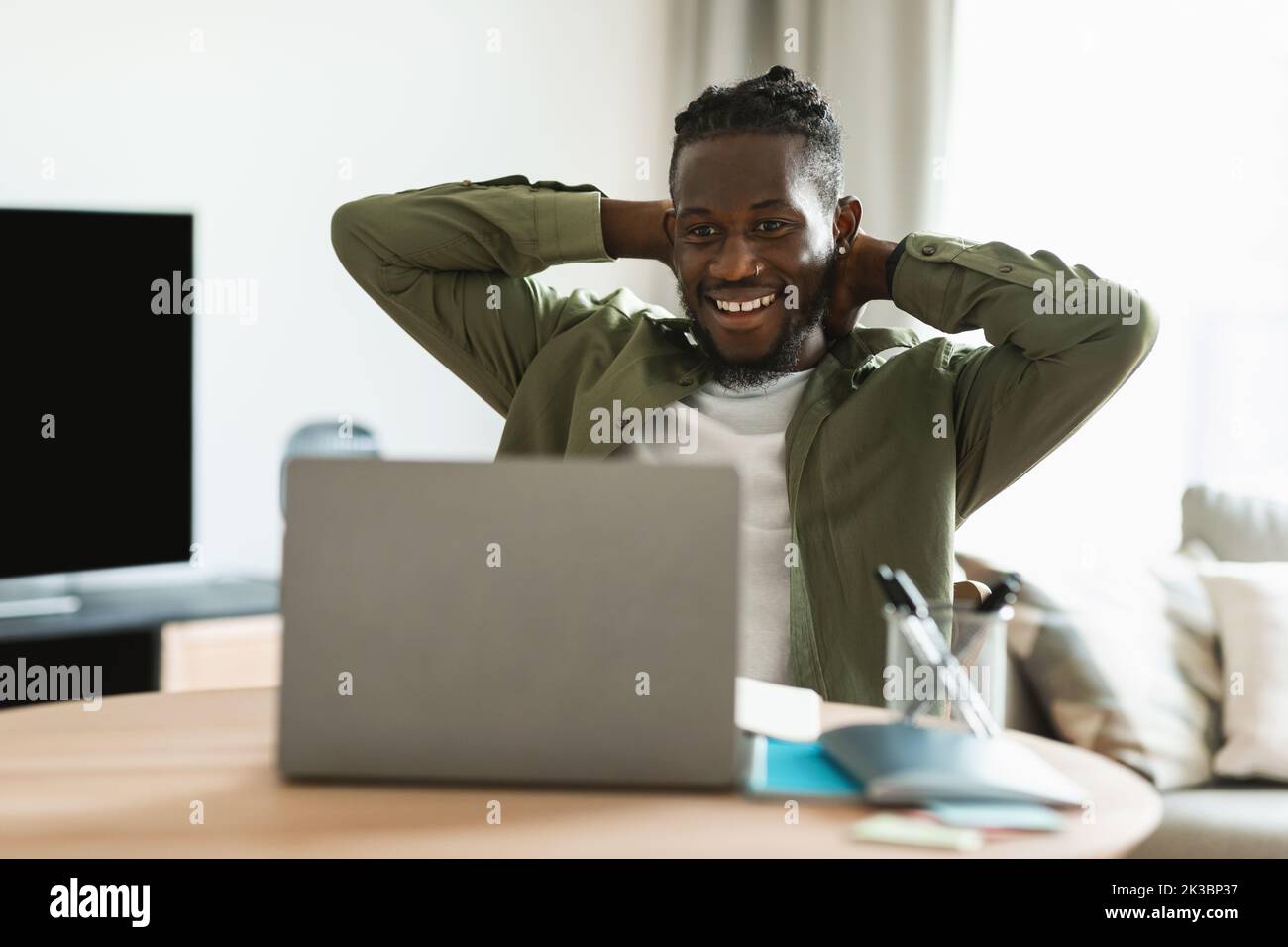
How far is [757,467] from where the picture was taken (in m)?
1.79

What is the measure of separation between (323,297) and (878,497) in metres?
1.91

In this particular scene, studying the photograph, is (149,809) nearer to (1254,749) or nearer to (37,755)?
(37,755)

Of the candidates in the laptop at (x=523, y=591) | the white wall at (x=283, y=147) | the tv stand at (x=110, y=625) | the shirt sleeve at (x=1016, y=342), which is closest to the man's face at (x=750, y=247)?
the shirt sleeve at (x=1016, y=342)

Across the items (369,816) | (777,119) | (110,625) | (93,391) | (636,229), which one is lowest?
(110,625)

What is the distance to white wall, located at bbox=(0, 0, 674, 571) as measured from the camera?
2.91 m

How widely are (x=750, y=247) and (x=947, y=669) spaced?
884 millimetres

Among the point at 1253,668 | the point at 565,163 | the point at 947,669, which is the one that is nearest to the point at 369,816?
the point at 947,669

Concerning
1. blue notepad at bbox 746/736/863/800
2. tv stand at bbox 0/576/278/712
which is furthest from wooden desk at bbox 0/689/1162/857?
tv stand at bbox 0/576/278/712

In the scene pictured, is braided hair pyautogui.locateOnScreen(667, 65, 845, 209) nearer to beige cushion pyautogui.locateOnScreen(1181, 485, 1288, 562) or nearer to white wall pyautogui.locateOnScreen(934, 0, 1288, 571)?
beige cushion pyautogui.locateOnScreen(1181, 485, 1288, 562)

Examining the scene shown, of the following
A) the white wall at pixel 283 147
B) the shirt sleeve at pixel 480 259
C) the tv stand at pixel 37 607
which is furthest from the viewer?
the white wall at pixel 283 147

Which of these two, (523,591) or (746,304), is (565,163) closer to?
(746,304)

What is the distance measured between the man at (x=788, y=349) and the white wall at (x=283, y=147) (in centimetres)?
126

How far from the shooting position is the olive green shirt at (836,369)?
5.50 ft

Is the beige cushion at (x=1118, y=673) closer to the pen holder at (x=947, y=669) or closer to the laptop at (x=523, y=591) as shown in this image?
the pen holder at (x=947, y=669)
